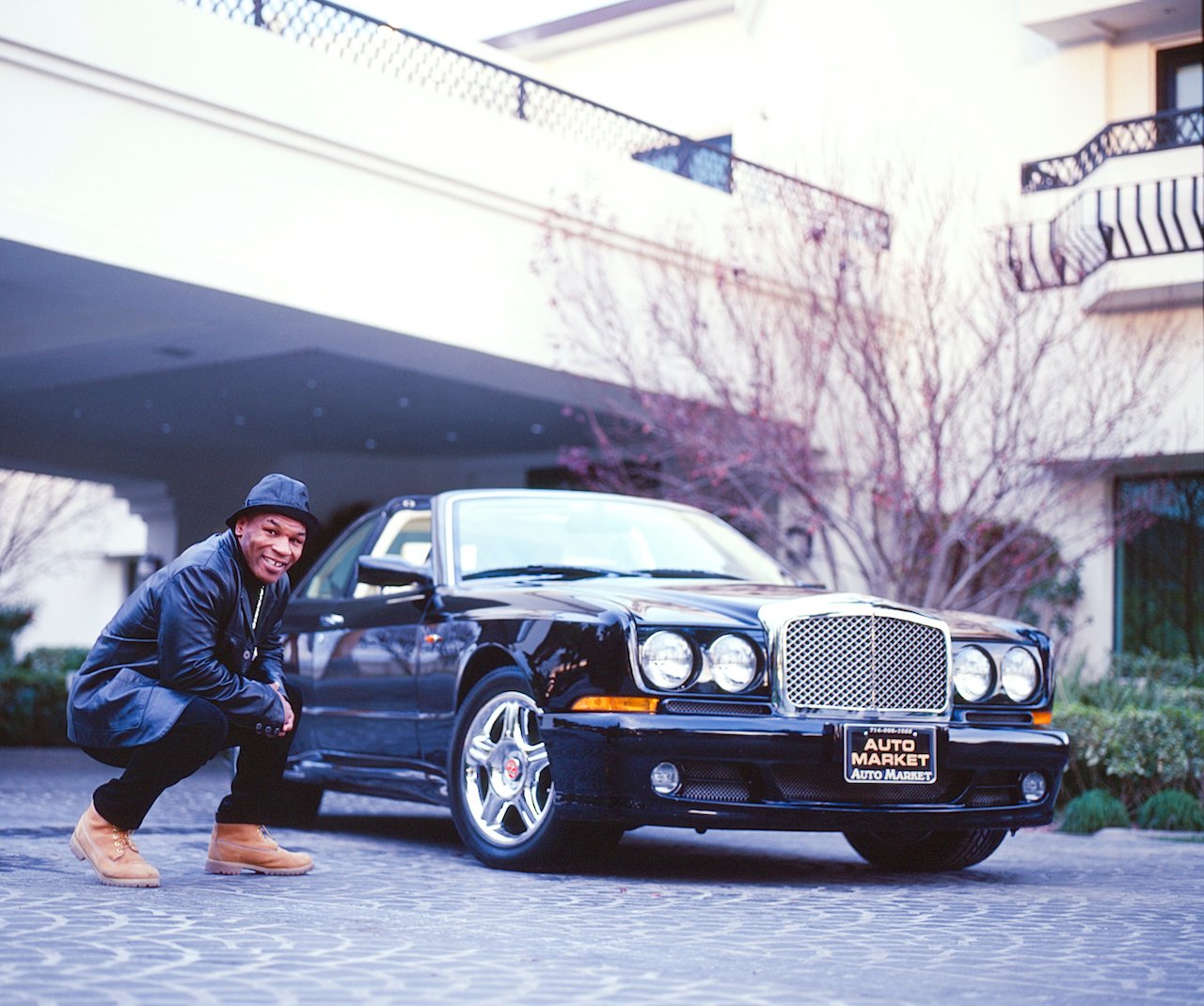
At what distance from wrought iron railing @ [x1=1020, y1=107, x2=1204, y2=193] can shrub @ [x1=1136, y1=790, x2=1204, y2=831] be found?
25.2 ft

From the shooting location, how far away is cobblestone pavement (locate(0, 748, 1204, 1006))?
3.94 metres

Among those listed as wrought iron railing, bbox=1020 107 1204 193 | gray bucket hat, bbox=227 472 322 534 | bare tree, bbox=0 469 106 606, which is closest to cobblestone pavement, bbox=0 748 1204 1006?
gray bucket hat, bbox=227 472 322 534

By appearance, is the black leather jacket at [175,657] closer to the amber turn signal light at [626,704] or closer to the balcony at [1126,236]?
the amber turn signal light at [626,704]

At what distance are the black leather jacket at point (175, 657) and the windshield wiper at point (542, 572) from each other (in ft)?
5.39

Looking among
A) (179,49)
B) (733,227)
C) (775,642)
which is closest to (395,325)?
(179,49)

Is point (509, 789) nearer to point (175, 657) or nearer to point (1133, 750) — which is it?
point (175, 657)

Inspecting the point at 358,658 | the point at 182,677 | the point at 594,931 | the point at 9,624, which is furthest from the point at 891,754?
the point at 9,624

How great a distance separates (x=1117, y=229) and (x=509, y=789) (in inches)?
436

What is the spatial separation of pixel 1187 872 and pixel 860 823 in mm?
2090

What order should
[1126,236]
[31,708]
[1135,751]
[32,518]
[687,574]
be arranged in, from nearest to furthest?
[687,574], [1135,751], [1126,236], [31,708], [32,518]

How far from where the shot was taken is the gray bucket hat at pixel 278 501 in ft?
18.5

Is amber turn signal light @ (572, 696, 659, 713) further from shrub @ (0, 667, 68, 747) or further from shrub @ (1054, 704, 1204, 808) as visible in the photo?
shrub @ (0, 667, 68, 747)

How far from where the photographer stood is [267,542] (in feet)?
18.6

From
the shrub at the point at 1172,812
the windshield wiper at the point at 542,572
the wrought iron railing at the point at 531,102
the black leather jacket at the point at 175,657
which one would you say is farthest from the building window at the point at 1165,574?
the black leather jacket at the point at 175,657
